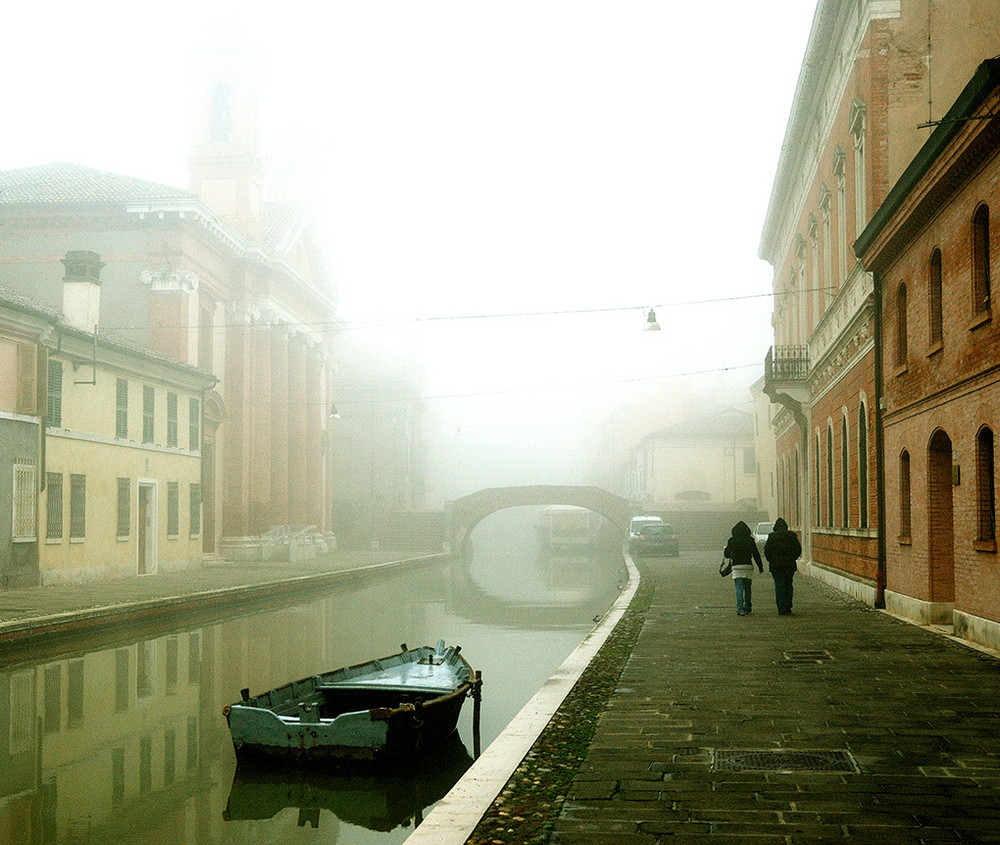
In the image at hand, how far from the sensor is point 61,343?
26219 mm

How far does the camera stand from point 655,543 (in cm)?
4569

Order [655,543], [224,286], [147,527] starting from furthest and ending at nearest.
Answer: [655,543]
[224,286]
[147,527]

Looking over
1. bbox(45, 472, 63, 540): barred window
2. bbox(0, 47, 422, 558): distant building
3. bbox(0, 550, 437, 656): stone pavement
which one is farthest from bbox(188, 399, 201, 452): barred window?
bbox(45, 472, 63, 540): barred window

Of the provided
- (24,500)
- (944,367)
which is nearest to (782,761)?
(944,367)

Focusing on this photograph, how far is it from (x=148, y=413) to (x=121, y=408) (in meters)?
1.84

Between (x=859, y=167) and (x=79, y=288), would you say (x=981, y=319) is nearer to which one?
(x=859, y=167)

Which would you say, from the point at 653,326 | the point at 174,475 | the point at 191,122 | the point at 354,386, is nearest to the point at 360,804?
the point at 653,326

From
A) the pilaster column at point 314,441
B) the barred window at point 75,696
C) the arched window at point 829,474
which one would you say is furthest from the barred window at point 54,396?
the pilaster column at point 314,441

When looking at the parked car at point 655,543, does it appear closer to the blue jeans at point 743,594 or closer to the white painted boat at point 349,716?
the blue jeans at point 743,594

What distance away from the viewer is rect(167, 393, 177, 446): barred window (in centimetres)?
3297

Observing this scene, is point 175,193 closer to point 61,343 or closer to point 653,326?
point 61,343

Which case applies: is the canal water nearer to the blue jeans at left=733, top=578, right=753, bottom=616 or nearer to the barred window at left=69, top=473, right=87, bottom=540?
the blue jeans at left=733, top=578, right=753, bottom=616

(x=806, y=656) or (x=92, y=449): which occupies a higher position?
(x=92, y=449)

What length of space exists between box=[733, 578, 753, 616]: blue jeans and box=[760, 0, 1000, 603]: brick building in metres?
2.33
